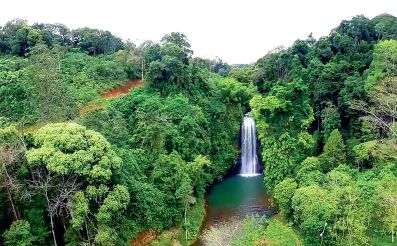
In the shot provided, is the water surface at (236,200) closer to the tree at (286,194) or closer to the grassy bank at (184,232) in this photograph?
the grassy bank at (184,232)

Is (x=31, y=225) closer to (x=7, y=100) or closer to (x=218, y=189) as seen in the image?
(x=7, y=100)

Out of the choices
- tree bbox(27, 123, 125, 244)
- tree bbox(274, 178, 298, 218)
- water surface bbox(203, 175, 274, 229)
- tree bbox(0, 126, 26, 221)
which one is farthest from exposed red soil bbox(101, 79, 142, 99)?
tree bbox(274, 178, 298, 218)

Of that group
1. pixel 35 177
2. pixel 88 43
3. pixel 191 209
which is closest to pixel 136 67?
pixel 88 43

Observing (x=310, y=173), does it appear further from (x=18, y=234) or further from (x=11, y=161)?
(x=11, y=161)

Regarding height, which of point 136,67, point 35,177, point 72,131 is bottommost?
point 35,177

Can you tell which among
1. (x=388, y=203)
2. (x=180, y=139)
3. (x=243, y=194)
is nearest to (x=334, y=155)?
(x=388, y=203)

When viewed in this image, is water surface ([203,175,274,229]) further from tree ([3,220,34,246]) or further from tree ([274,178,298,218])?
tree ([3,220,34,246])
